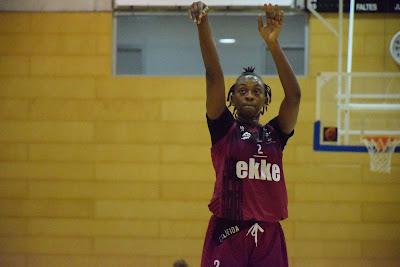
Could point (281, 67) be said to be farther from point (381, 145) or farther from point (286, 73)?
point (381, 145)

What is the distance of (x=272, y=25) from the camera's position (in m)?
2.82

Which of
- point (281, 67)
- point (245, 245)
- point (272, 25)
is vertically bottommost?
point (245, 245)

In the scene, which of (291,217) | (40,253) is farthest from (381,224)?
(40,253)

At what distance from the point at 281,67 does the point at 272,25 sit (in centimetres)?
18

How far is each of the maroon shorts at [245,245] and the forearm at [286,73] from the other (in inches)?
21.3

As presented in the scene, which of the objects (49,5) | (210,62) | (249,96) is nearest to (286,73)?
(249,96)

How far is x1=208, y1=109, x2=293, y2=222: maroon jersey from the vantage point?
2.77 m

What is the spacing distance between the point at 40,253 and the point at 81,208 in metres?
0.57

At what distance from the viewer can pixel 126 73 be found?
655 centimetres

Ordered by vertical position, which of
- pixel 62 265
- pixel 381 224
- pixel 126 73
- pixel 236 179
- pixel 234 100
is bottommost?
pixel 62 265

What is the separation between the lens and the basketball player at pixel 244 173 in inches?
109

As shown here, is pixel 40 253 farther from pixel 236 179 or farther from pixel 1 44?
pixel 236 179

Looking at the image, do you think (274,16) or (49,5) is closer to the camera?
(274,16)

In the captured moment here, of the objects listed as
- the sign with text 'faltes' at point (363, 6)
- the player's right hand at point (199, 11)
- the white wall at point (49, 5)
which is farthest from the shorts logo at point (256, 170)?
the white wall at point (49, 5)
